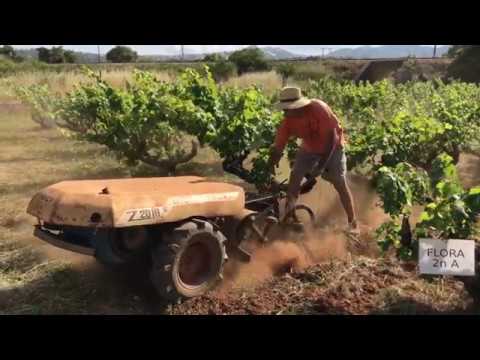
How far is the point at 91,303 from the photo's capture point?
506 centimetres

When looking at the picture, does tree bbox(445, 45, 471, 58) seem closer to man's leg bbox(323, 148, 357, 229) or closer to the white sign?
man's leg bbox(323, 148, 357, 229)

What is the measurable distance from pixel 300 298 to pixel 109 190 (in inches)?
77.5

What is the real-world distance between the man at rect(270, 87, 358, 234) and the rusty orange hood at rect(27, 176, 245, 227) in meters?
1.11

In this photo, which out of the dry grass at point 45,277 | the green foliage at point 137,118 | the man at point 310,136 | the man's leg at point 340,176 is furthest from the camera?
the green foliage at point 137,118

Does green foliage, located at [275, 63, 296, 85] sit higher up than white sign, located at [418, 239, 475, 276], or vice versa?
green foliage, located at [275, 63, 296, 85]

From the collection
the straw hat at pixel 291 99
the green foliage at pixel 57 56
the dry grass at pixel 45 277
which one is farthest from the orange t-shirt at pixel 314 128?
the green foliage at pixel 57 56

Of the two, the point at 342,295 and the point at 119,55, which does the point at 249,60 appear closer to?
the point at 119,55

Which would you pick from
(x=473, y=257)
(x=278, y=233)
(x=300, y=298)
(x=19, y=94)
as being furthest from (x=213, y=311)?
(x=19, y=94)

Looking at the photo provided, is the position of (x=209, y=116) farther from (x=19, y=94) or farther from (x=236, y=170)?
(x=19, y=94)

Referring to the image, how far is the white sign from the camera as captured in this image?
4.38 m

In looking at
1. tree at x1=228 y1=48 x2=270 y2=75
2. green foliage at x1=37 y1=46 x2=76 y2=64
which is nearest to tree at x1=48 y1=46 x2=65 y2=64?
green foliage at x1=37 y1=46 x2=76 y2=64

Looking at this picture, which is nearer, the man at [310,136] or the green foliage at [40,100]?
the man at [310,136]

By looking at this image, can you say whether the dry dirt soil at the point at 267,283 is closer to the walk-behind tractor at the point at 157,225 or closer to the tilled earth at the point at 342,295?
the tilled earth at the point at 342,295

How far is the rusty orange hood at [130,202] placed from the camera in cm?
434
